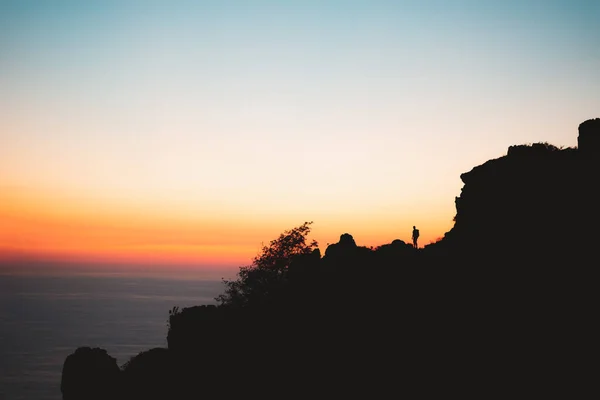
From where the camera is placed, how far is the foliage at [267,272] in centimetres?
7531

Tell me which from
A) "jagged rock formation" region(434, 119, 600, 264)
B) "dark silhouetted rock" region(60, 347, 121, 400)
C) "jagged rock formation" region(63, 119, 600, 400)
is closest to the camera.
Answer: "jagged rock formation" region(63, 119, 600, 400)

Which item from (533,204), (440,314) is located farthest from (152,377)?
(533,204)

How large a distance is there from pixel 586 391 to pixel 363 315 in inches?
735

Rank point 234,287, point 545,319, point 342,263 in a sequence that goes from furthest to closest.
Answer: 1. point 234,287
2. point 342,263
3. point 545,319

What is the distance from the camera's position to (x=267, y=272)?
7925 centimetres

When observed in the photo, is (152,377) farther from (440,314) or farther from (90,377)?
(440,314)

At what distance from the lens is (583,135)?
4091 cm

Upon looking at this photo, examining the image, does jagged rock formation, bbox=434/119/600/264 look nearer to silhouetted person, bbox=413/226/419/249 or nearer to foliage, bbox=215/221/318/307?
silhouetted person, bbox=413/226/419/249

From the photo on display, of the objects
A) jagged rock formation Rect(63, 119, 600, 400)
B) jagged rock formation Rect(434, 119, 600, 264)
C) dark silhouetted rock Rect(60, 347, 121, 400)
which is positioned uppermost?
jagged rock formation Rect(434, 119, 600, 264)

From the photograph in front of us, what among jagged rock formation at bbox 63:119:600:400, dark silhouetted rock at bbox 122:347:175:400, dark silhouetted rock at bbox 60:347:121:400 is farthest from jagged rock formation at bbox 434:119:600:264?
dark silhouetted rock at bbox 60:347:121:400

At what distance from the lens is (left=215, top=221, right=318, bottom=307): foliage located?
7531 centimetres

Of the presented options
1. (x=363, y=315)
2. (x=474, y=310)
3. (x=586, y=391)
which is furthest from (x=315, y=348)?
(x=586, y=391)

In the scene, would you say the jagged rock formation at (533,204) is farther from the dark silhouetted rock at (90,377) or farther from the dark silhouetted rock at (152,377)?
the dark silhouetted rock at (90,377)

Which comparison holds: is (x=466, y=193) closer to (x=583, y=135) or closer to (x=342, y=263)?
(x=583, y=135)
